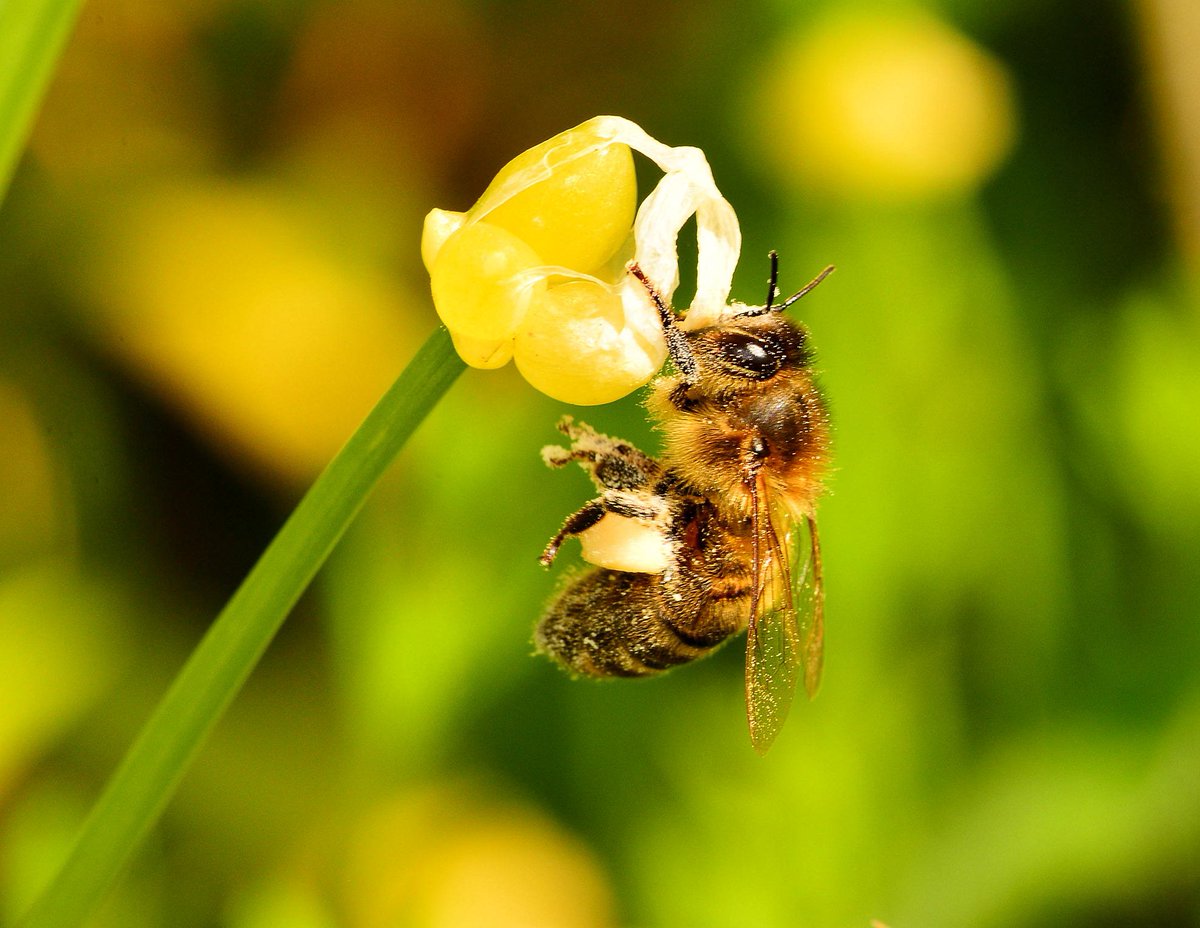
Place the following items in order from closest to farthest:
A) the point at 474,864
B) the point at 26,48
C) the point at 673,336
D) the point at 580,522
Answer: the point at 26,48
the point at 673,336
the point at 580,522
the point at 474,864

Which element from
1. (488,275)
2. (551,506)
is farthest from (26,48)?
(551,506)

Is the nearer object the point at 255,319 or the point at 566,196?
the point at 566,196

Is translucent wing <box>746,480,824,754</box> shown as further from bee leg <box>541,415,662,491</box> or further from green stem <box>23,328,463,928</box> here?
green stem <box>23,328,463,928</box>

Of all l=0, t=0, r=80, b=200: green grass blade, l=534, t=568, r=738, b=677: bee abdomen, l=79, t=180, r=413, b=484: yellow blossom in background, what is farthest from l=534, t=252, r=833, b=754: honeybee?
l=79, t=180, r=413, b=484: yellow blossom in background

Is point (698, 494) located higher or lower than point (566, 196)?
higher

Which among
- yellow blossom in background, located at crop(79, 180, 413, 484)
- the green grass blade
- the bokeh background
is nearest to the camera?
the green grass blade

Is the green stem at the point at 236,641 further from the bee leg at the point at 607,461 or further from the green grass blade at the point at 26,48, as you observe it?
the bee leg at the point at 607,461

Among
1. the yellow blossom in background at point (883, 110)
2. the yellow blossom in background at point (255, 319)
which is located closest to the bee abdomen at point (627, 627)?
the yellow blossom in background at point (255, 319)

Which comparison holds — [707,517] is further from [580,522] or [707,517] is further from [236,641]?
[236,641]
